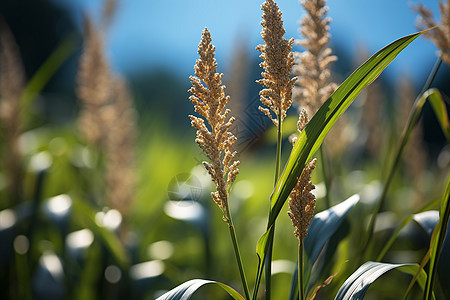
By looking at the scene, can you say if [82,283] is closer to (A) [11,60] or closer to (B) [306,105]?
(A) [11,60]

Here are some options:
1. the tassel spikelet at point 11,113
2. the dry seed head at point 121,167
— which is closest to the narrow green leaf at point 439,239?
the dry seed head at point 121,167

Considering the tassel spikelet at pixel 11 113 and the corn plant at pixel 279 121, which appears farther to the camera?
the tassel spikelet at pixel 11 113

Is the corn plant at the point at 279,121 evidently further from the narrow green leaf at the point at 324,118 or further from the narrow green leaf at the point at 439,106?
the narrow green leaf at the point at 439,106

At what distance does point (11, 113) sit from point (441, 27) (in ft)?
6.77

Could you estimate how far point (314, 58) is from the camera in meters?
1.01

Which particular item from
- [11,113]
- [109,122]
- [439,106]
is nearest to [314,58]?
[439,106]

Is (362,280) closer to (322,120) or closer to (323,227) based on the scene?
(323,227)

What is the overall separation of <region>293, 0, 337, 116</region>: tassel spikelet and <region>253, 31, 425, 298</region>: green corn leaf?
0.77 feet

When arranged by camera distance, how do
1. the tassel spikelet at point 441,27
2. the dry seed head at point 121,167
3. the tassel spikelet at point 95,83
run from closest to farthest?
the tassel spikelet at point 441,27
the dry seed head at point 121,167
the tassel spikelet at point 95,83

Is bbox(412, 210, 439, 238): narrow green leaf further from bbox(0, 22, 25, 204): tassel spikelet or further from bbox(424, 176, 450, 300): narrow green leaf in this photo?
bbox(0, 22, 25, 204): tassel spikelet

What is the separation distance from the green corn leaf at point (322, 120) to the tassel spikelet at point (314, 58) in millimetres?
236

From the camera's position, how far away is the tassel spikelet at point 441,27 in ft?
3.53

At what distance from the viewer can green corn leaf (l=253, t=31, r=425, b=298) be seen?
0.70 m

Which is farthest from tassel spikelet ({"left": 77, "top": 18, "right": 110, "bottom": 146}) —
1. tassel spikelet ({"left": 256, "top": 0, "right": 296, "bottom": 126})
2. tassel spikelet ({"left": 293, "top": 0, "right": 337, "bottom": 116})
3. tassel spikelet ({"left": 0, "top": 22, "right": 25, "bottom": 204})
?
tassel spikelet ({"left": 256, "top": 0, "right": 296, "bottom": 126})
